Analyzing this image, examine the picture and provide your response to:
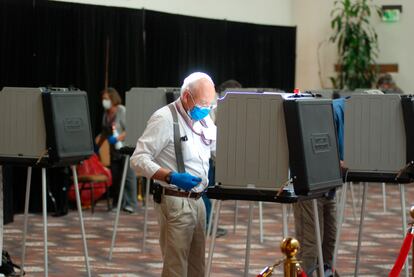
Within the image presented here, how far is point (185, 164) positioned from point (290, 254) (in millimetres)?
1760

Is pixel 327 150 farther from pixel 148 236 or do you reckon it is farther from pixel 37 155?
pixel 148 236

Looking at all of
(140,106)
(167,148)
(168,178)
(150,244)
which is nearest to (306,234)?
(167,148)

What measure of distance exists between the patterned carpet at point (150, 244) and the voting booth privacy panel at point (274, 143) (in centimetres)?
318

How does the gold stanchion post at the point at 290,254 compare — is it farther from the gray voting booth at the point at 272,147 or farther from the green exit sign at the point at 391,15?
the green exit sign at the point at 391,15

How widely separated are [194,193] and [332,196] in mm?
1599

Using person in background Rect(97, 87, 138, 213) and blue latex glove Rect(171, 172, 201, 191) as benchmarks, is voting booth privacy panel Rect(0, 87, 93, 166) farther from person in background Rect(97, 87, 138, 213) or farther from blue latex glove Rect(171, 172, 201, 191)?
person in background Rect(97, 87, 138, 213)

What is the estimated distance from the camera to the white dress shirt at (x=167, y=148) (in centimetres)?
610

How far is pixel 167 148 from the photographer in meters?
6.18

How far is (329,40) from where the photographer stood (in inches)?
754

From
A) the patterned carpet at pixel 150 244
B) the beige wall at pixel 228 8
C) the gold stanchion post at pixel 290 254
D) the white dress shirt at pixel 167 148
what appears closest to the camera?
the gold stanchion post at pixel 290 254

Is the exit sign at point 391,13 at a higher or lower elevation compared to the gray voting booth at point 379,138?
higher

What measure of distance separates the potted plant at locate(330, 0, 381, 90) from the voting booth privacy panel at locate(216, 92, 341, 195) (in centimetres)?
1267

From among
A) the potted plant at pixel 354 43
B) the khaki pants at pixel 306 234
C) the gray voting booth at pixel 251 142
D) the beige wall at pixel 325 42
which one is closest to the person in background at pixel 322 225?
the khaki pants at pixel 306 234

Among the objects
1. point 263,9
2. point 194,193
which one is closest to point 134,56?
point 263,9
